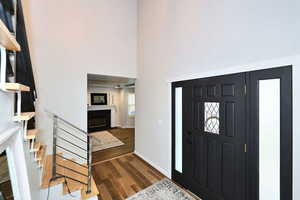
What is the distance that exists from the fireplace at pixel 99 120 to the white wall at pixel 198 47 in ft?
12.8

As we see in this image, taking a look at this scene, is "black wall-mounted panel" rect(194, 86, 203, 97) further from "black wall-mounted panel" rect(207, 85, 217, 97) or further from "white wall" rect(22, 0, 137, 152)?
"white wall" rect(22, 0, 137, 152)

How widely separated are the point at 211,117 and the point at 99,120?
6.46 m

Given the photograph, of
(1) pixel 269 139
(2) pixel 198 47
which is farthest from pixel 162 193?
(2) pixel 198 47

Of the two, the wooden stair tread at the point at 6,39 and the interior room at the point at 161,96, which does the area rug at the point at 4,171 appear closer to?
the interior room at the point at 161,96

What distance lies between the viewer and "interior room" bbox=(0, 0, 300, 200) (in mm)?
1264

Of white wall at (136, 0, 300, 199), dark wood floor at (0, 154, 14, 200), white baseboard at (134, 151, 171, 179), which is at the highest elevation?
white wall at (136, 0, 300, 199)

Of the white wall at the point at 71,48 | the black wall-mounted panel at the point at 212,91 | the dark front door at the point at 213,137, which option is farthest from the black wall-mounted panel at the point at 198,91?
the white wall at the point at 71,48

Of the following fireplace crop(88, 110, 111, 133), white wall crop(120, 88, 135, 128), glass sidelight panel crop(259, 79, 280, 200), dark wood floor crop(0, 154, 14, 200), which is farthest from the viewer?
white wall crop(120, 88, 135, 128)

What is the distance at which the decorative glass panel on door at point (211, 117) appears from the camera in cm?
192

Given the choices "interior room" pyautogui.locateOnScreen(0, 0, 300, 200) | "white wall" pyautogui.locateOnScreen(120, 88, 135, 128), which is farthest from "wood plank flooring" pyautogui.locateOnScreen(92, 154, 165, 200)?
"white wall" pyautogui.locateOnScreen(120, 88, 135, 128)

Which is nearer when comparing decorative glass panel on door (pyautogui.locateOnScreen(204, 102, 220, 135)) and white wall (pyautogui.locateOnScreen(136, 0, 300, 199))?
white wall (pyautogui.locateOnScreen(136, 0, 300, 199))

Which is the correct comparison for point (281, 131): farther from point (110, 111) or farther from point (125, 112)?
point (110, 111)

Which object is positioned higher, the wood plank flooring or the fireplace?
the fireplace

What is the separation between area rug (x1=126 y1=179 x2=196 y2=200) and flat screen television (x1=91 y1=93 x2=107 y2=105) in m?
5.74
